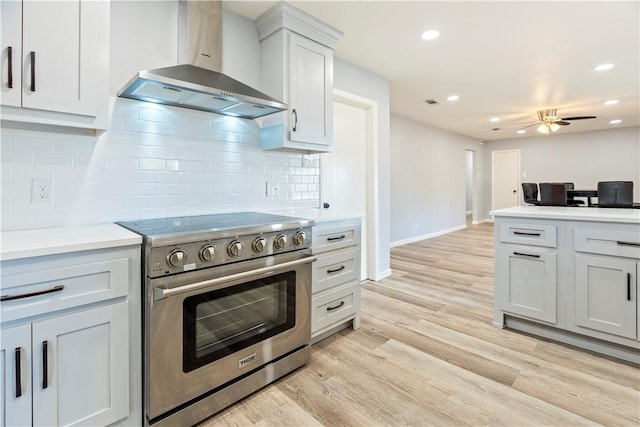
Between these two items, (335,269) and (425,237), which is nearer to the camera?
(335,269)

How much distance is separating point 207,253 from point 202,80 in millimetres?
993

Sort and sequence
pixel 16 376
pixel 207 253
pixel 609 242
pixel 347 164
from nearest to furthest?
pixel 16 376
pixel 207 253
pixel 609 242
pixel 347 164

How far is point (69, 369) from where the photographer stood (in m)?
1.27

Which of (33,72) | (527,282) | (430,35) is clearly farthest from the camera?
(430,35)

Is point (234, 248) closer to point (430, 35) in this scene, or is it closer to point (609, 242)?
point (609, 242)

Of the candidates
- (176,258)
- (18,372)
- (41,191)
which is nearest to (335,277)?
(176,258)

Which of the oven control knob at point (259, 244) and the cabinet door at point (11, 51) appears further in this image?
the oven control knob at point (259, 244)

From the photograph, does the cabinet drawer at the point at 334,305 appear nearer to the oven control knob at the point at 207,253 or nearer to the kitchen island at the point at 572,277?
the oven control knob at the point at 207,253

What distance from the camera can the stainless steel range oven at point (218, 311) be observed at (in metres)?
1.43

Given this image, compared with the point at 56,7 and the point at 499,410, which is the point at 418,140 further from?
the point at 56,7

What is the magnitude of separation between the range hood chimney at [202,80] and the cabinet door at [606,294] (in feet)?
7.92

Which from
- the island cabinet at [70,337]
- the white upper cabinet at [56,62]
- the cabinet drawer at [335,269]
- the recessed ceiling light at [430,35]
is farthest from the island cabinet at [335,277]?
the recessed ceiling light at [430,35]

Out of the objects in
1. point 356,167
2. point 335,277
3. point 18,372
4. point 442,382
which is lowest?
point 442,382

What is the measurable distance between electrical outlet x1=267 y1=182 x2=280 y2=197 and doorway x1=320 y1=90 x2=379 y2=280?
0.81 metres
